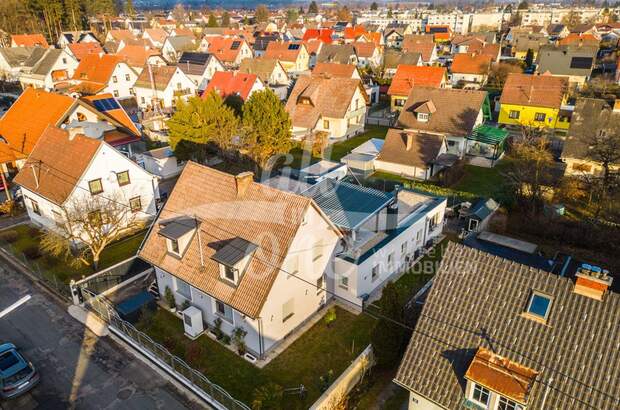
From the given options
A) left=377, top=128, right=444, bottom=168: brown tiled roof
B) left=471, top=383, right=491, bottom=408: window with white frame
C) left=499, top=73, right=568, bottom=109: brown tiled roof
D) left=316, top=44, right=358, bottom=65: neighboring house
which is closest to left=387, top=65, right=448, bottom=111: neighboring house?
left=499, top=73, right=568, bottom=109: brown tiled roof

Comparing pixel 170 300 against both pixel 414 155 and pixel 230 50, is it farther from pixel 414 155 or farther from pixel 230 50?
pixel 230 50

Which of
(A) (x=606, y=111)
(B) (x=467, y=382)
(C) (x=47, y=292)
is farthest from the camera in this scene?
(A) (x=606, y=111)

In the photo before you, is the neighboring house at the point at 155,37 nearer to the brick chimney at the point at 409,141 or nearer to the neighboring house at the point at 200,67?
the neighboring house at the point at 200,67

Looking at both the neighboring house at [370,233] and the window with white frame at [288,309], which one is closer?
the window with white frame at [288,309]

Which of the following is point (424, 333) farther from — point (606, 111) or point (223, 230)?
point (606, 111)

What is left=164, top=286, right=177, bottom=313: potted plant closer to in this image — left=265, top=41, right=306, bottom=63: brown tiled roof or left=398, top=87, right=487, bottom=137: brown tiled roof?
left=398, top=87, right=487, bottom=137: brown tiled roof

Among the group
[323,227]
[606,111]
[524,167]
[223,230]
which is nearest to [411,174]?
[524,167]

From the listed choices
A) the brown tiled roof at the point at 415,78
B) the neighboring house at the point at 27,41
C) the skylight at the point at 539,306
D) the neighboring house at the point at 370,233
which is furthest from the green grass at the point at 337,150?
the neighboring house at the point at 27,41
